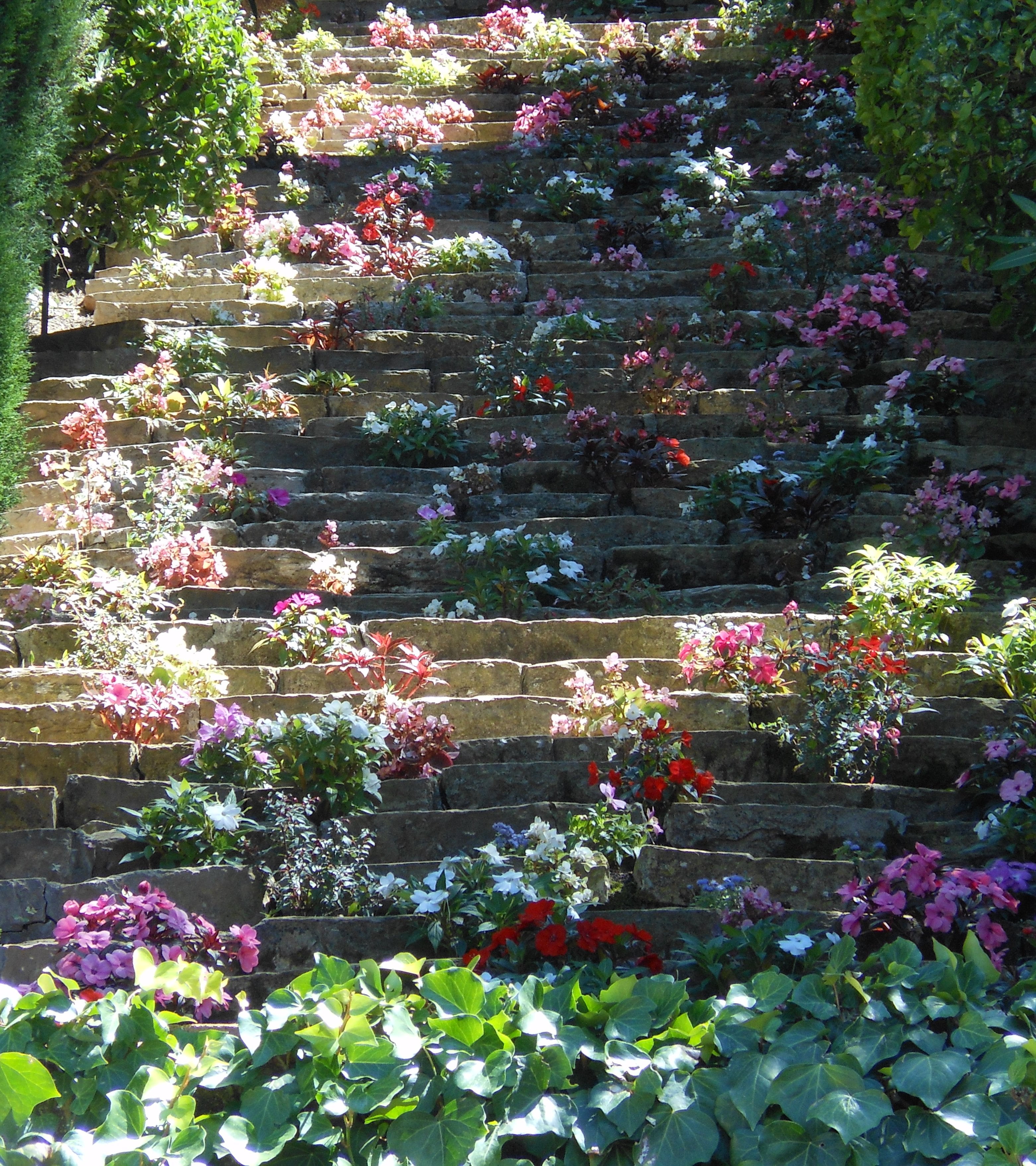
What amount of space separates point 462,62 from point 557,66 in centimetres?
114

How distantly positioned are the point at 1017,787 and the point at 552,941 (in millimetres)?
1526

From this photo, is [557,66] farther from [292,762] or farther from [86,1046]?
[86,1046]

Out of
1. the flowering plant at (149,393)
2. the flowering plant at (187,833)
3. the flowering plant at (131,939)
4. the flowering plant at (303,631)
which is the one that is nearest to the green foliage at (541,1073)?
the flowering plant at (131,939)

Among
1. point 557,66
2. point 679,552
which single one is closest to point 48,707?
point 679,552

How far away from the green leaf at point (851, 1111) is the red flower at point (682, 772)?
5.01 ft

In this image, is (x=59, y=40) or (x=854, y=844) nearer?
(x=854, y=844)

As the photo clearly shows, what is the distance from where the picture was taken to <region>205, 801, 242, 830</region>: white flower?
145 inches

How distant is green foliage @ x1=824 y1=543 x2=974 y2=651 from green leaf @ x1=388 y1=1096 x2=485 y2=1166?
281cm

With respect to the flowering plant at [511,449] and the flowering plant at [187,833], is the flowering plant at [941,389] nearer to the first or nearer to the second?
the flowering plant at [511,449]

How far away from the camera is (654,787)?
3.94m

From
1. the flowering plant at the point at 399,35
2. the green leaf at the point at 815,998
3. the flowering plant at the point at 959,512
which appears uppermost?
the flowering plant at the point at 399,35

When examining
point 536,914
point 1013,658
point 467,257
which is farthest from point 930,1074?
point 467,257

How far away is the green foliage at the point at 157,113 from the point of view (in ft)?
23.0

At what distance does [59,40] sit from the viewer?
6.41 metres
